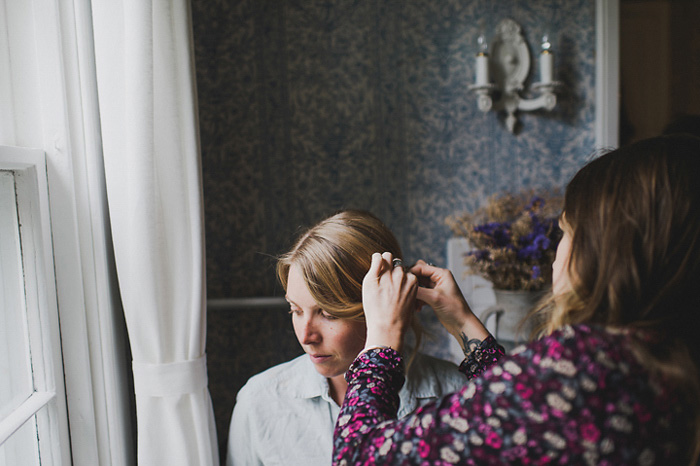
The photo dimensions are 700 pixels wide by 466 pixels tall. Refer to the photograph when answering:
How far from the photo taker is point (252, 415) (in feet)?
Result: 3.82

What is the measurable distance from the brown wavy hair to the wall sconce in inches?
53.8

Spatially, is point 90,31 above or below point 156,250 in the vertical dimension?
above

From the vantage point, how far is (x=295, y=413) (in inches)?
46.0

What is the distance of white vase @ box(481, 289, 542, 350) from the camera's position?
5.45ft

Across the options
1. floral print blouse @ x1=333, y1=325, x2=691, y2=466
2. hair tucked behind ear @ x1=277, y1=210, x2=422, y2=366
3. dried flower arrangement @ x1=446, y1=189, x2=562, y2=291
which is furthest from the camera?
dried flower arrangement @ x1=446, y1=189, x2=562, y2=291

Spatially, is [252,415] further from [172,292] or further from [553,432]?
[553,432]

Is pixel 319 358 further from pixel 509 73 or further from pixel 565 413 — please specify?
pixel 509 73

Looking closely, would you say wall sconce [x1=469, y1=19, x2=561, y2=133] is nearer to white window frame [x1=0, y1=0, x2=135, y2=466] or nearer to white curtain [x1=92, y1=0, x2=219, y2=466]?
white curtain [x1=92, y1=0, x2=219, y2=466]

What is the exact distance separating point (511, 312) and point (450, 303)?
0.77 meters

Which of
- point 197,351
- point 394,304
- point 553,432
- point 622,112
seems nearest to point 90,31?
point 197,351

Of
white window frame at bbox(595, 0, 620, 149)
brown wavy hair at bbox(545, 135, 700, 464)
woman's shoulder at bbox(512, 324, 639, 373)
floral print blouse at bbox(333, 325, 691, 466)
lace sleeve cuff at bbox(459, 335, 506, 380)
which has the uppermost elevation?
white window frame at bbox(595, 0, 620, 149)

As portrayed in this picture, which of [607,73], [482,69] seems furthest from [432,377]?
[607,73]

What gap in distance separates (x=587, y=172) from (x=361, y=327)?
1.93 ft

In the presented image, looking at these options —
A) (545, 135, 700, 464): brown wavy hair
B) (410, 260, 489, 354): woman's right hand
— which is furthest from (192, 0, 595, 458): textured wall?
(545, 135, 700, 464): brown wavy hair
